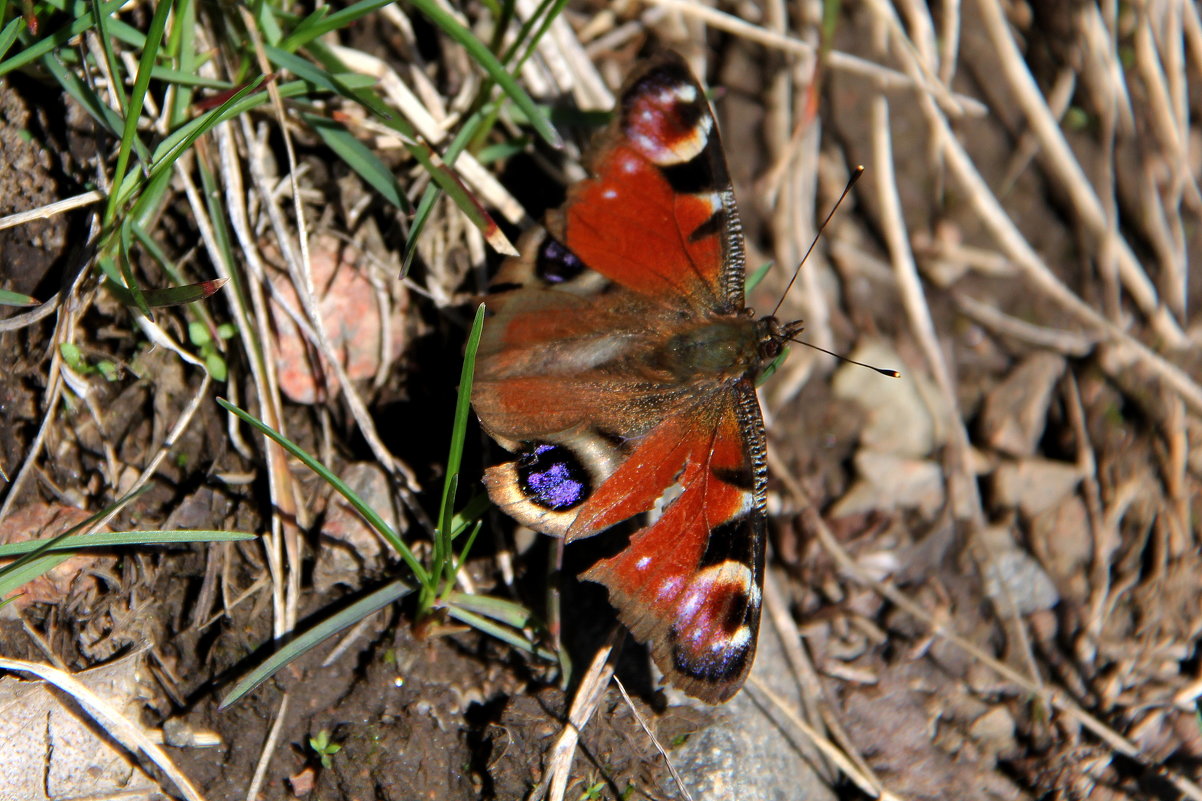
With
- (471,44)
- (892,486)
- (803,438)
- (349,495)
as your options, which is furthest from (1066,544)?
(471,44)

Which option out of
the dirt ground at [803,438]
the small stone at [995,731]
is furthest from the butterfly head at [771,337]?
the small stone at [995,731]

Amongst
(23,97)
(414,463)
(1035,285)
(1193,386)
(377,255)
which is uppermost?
(23,97)

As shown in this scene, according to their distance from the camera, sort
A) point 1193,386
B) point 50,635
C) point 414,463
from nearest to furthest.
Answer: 1. point 50,635
2. point 414,463
3. point 1193,386

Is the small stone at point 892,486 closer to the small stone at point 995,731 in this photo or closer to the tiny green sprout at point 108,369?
the small stone at point 995,731

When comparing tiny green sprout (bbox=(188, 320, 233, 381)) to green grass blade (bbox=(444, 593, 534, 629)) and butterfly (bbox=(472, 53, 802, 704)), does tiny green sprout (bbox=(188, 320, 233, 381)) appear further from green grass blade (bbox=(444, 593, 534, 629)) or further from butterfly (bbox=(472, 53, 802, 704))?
green grass blade (bbox=(444, 593, 534, 629))

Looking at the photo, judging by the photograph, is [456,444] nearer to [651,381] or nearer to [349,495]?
[349,495]

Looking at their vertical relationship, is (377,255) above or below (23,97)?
below

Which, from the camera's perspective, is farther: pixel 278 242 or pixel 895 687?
pixel 895 687

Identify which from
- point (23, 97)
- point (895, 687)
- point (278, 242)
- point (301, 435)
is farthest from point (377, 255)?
point (895, 687)

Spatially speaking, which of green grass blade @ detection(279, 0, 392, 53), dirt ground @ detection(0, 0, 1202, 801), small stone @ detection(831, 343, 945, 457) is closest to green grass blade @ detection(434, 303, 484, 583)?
Answer: dirt ground @ detection(0, 0, 1202, 801)

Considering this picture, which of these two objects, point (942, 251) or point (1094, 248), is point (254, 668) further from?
point (1094, 248)
